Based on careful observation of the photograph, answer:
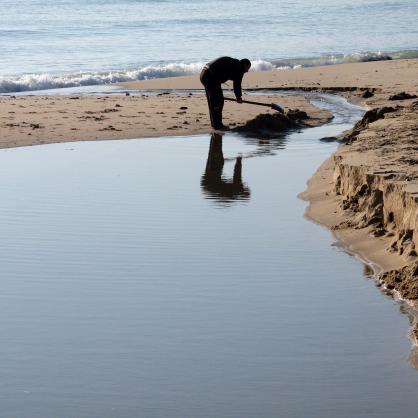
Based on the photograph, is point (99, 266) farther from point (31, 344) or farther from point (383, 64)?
point (383, 64)

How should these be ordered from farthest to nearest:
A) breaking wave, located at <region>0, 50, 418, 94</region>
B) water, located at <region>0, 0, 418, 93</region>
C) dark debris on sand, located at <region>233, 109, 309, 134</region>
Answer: water, located at <region>0, 0, 418, 93</region>
breaking wave, located at <region>0, 50, 418, 94</region>
dark debris on sand, located at <region>233, 109, 309, 134</region>

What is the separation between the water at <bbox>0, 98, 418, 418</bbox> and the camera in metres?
5.30

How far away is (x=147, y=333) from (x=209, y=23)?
41.4 metres

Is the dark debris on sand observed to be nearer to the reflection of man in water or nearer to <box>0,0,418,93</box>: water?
the reflection of man in water

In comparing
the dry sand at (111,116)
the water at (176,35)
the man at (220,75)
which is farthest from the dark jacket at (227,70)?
the water at (176,35)

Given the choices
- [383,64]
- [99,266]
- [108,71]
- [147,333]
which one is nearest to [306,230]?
[99,266]

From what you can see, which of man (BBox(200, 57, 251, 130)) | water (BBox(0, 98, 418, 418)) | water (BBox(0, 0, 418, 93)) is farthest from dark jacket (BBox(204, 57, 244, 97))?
water (BBox(0, 0, 418, 93))

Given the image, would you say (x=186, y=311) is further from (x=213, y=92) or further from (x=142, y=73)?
(x=142, y=73)

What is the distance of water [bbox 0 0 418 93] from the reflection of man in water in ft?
40.9

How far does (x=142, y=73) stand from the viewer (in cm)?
2758

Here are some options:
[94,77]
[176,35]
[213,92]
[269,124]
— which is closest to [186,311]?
[213,92]

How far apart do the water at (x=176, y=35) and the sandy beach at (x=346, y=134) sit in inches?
166

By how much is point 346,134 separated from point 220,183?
12.1 feet

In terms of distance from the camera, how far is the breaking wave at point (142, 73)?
981 inches
